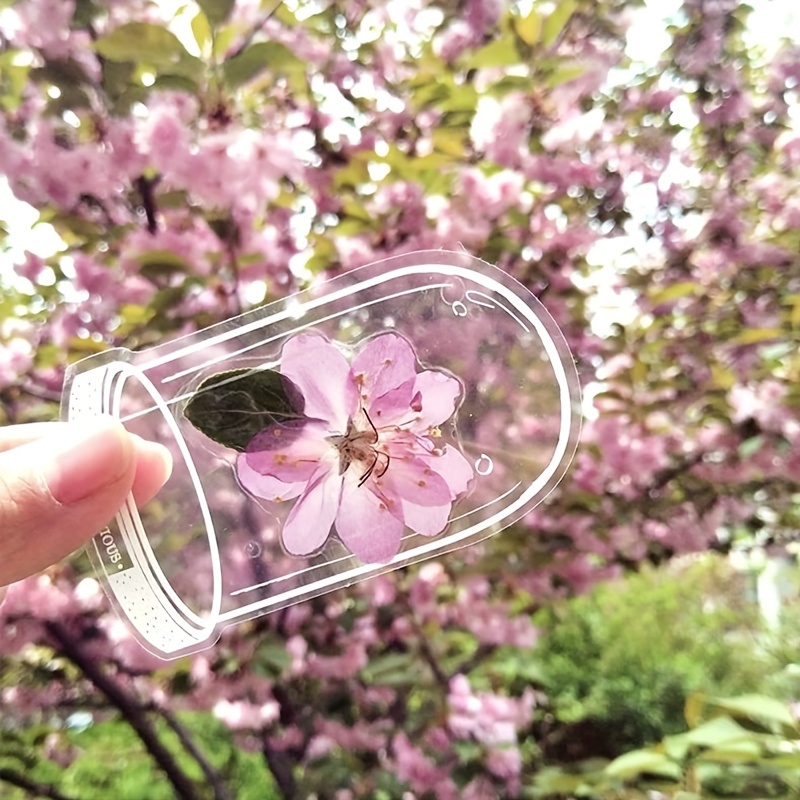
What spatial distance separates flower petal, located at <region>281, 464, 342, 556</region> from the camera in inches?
18.6

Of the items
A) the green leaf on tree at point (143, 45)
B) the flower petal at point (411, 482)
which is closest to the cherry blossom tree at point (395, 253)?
the green leaf on tree at point (143, 45)

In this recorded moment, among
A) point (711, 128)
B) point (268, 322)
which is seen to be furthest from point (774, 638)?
point (268, 322)

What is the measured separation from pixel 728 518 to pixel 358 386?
1.04 metres

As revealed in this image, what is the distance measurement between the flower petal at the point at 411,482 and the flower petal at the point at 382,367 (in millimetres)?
44

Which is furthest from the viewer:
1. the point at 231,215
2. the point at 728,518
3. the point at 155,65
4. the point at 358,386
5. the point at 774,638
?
the point at 774,638

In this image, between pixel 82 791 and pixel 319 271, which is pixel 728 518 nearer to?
pixel 319 271

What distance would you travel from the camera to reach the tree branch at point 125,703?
1022mm

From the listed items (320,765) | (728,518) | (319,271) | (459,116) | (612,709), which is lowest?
(612,709)

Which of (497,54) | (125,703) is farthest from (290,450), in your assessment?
(125,703)

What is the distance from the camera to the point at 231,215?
908 millimetres

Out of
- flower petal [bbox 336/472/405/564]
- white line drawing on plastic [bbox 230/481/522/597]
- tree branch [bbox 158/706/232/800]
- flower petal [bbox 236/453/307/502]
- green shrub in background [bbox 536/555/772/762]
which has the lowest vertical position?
green shrub in background [bbox 536/555/772/762]

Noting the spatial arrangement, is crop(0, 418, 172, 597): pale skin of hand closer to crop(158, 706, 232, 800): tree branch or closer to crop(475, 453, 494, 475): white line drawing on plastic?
crop(475, 453, 494, 475): white line drawing on plastic

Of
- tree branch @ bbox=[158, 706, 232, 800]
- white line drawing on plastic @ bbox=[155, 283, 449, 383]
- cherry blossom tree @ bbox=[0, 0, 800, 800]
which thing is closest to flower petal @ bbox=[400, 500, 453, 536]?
white line drawing on plastic @ bbox=[155, 283, 449, 383]

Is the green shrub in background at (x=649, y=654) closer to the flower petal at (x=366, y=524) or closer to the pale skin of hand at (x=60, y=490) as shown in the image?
the flower petal at (x=366, y=524)
